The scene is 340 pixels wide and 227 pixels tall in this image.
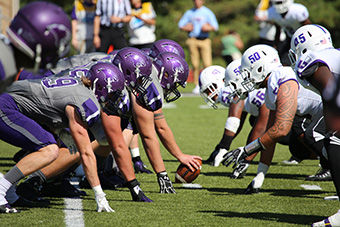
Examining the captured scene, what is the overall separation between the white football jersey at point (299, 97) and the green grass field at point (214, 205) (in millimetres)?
770

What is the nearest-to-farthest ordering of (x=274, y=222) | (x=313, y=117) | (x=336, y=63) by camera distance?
(x=336, y=63) → (x=274, y=222) → (x=313, y=117)

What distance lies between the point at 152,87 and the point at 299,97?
1.42 m

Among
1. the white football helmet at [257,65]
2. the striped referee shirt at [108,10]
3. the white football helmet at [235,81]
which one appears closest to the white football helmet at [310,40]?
the white football helmet at [257,65]

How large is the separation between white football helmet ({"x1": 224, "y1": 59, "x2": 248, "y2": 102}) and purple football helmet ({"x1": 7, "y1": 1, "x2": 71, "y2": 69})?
2.37 metres

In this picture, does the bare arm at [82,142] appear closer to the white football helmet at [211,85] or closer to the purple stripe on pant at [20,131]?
the purple stripe on pant at [20,131]

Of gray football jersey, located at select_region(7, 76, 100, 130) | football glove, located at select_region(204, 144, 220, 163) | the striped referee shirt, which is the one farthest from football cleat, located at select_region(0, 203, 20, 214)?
the striped referee shirt

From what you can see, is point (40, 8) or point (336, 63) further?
point (336, 63)

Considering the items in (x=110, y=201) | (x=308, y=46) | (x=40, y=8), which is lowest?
(x=110, y=201)

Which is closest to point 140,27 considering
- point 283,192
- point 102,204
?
point 283,192

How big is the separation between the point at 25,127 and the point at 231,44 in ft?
44.4

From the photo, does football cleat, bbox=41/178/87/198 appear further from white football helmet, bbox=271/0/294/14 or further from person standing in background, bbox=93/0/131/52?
person standing in background, bbox=93/0/131/52

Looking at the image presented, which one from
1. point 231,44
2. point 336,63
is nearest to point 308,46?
point 336,63

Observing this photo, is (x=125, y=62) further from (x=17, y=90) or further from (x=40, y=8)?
(x=40, y=8)

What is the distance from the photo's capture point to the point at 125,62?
5.00 m
